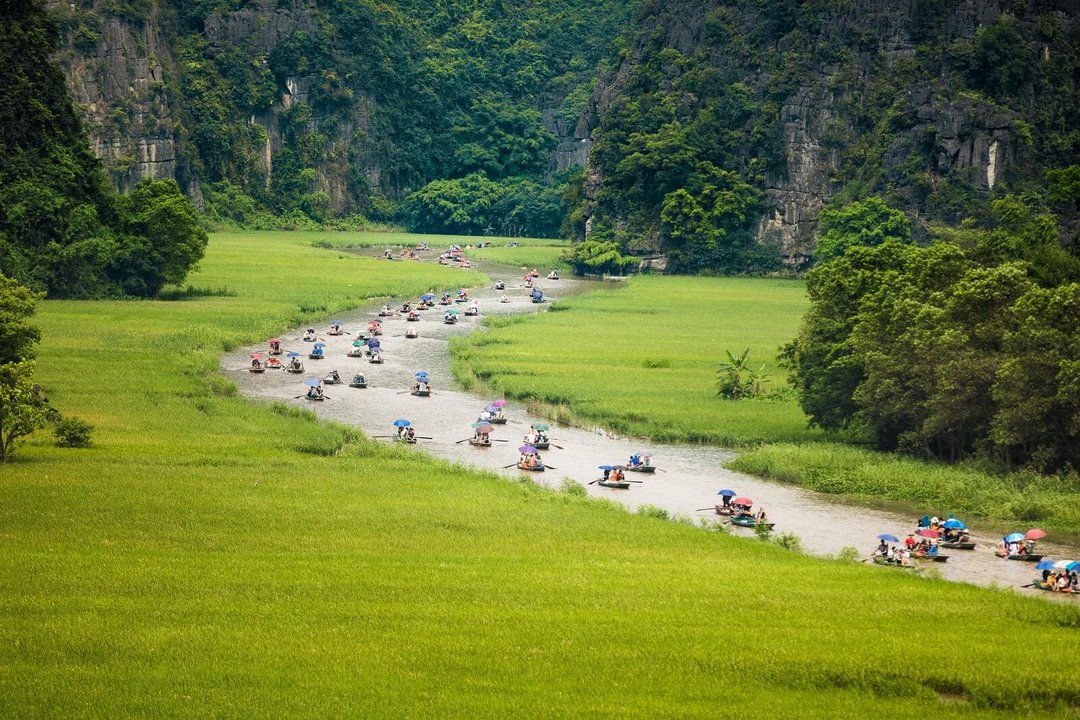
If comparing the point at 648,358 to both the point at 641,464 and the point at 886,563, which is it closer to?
the point at 641,464

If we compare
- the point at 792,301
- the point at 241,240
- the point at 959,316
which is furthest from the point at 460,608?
the point at 241,240

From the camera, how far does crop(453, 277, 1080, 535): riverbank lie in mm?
43438

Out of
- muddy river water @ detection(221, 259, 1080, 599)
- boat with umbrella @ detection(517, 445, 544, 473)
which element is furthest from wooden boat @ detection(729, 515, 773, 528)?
boat with umbrella @ detection(517, 445, 544, 473)

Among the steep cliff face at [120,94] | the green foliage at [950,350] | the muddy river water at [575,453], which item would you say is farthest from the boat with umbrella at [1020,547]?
the steep cliff face at [120,94]

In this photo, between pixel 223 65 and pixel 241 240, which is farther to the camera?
pixel 223 65

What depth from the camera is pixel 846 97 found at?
13038 centimetres

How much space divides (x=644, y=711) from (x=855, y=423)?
30.9 metres

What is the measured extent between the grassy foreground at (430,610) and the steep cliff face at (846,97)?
3334 inches

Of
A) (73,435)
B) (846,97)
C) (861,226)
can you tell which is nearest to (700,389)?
(73,435)

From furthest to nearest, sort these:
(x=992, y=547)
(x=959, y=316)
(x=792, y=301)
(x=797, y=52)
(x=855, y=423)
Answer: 1. (x=797, y=52)
2. (x=792, y=301)
3. (x=855, y=423)
4. (x=959, y=316)
5. (x=992, y=547)

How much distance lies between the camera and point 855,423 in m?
51.7

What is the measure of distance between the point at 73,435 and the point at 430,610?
71.9 ft

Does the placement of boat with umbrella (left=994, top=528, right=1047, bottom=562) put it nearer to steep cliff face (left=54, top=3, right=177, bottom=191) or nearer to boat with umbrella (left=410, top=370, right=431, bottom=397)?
boat with umbrella (left=410, top=370, right=431, bottom=397)

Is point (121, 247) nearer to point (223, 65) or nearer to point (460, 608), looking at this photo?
point (460, 608)
